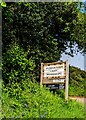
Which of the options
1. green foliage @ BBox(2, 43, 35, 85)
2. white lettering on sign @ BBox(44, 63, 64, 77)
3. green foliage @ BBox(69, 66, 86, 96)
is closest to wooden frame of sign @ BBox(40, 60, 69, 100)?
white lettering on sign @ BBox(44, 63, 64, 77)

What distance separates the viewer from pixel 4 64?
939cm

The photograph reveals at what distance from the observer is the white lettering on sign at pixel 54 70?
11.2 m

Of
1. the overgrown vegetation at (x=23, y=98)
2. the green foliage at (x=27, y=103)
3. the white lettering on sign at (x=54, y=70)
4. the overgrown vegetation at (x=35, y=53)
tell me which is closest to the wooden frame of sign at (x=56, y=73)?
the white lettering on sign at (x=54, y=70)

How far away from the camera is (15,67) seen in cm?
938

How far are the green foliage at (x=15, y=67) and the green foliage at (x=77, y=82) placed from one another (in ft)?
19.5

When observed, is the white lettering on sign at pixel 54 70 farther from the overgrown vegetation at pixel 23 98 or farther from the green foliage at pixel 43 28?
the green foliage at pixel 43 28

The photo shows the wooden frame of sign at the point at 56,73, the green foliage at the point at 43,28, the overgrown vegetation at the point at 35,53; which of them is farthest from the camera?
the green foliage at the point at 43,28

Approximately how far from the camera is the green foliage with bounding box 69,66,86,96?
15.7 m

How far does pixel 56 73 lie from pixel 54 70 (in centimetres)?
12

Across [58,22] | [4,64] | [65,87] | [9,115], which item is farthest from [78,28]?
[9,115]

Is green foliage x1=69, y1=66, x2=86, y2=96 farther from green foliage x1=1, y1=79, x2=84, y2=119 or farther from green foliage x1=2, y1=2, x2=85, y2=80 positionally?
green foliage x1=1, y1=79, x2=84, y2=119

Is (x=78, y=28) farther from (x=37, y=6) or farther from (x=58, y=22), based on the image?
(x=37, y=6)

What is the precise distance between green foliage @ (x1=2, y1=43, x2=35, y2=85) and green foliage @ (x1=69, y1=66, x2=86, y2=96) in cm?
594

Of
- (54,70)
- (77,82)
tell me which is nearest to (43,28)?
(54,70)
